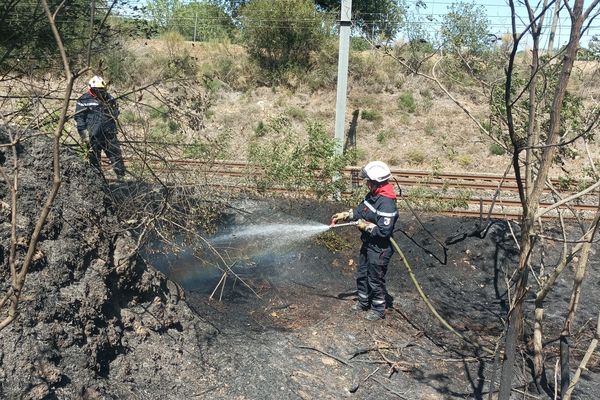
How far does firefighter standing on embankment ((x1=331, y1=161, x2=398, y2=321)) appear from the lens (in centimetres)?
600

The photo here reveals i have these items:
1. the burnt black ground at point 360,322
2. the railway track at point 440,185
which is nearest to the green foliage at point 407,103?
the railway track at point 440,185

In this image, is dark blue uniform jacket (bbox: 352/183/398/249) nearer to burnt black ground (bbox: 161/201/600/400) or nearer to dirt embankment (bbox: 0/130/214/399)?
burnt black ground (bbox: 161/201/600/400)

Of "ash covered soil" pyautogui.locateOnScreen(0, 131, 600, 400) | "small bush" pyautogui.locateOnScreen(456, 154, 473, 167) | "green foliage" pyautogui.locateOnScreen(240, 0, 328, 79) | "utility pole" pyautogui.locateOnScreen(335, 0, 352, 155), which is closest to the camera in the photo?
"ash covered soil" pyautogui.locateOnScreen(0, 131, 600, 400)

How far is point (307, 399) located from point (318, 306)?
185cm

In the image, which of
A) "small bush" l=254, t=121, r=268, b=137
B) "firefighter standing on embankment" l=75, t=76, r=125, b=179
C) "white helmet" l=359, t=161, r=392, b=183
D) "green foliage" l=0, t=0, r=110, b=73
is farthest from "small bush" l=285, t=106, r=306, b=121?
"white helmet" l=359, t=161, r=392, b=183

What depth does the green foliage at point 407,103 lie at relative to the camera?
20.6m

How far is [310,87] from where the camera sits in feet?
70.9

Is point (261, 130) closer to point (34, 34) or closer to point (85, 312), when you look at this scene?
point (34, 34)

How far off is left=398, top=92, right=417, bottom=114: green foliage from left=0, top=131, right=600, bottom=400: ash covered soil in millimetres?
13961

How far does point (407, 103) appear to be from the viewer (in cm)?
2072

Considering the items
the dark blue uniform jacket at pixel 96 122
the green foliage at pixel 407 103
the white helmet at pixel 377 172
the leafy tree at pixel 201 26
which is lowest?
the green foliage at pixel 407 103

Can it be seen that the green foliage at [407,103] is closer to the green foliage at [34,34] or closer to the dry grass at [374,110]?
the dry grass at [374,110]

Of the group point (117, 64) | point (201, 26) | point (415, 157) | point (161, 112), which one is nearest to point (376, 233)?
point (161, 112)

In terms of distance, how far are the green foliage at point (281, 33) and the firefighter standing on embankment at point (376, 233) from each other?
53.8 ft
